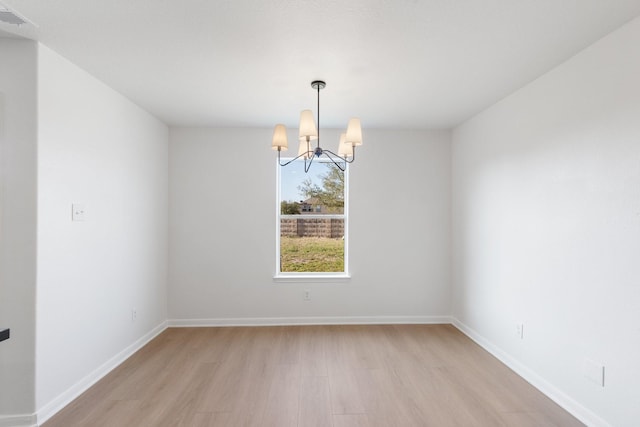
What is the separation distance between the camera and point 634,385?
1.90 m

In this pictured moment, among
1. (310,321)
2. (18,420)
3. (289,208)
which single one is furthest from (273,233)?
(18,420)

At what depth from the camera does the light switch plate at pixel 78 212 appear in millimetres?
2494

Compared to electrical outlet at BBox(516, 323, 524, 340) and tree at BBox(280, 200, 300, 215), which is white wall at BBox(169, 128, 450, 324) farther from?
electrical outlet at BBox(516, 323, 524, 340)

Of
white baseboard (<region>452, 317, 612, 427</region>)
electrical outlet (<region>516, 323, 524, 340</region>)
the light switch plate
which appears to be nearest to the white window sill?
white baseboard (<region>452, 317, 612, 427</region>)

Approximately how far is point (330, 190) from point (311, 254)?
86 centimetres

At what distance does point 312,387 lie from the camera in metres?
2.65

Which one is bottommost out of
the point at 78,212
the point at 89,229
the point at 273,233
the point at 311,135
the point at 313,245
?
the point at 313,245

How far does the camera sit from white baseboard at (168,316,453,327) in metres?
4.13

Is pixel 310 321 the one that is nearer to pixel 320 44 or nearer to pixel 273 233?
pixel 273 233

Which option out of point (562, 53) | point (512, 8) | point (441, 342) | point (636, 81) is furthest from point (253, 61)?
point (441, 342)

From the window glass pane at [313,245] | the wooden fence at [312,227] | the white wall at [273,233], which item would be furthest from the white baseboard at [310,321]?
the wooden fence at [312,227]

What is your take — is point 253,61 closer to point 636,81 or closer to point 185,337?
point 636,81

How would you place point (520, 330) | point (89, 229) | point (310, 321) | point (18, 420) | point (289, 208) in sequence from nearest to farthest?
point (18, 420)
point (89, 229)
point (520, 330)
point (310, 321)
point (289, 208)

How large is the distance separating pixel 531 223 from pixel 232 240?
3.15 m
